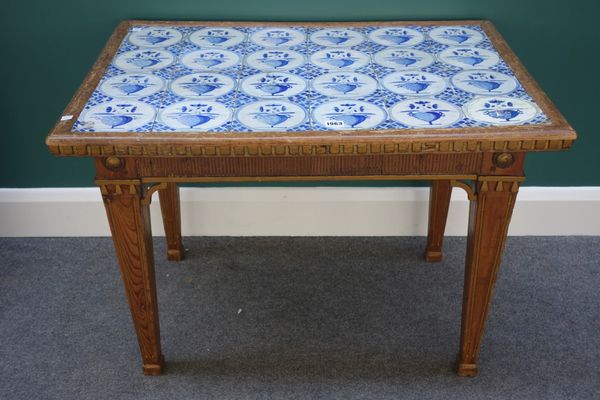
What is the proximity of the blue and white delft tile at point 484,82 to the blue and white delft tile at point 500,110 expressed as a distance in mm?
36

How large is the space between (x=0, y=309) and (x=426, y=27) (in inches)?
49.6

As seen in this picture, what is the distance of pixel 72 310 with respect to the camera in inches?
74.9

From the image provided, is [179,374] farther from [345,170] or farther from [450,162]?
[450,162]

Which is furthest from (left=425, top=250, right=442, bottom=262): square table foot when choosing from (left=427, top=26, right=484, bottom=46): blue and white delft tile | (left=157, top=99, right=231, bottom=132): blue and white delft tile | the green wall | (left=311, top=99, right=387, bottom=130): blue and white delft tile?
(left=157, top=99, right=231, bottom=132): blue and white delft tile

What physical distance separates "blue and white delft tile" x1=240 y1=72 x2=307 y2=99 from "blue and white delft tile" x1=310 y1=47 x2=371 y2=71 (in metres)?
0.09

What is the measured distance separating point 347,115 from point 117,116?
426 mm

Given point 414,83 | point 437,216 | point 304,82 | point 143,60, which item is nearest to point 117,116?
point 143,60

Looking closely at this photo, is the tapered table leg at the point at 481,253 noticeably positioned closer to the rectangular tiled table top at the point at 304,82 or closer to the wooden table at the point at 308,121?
the wooden table at the point at 308,121

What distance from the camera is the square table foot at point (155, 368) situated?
1697mm

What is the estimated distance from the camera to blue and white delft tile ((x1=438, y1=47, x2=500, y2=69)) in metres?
1.58

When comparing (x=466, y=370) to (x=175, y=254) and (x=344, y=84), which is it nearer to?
(x=344, y=84)

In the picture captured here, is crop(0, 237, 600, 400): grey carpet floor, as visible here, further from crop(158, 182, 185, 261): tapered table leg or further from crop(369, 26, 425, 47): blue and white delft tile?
crop(369, 26, 425, 47): blue and white delft tile

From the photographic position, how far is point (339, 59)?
1.62 m

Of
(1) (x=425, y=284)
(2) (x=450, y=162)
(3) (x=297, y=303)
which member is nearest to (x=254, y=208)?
(3) (x=297, y=303)
